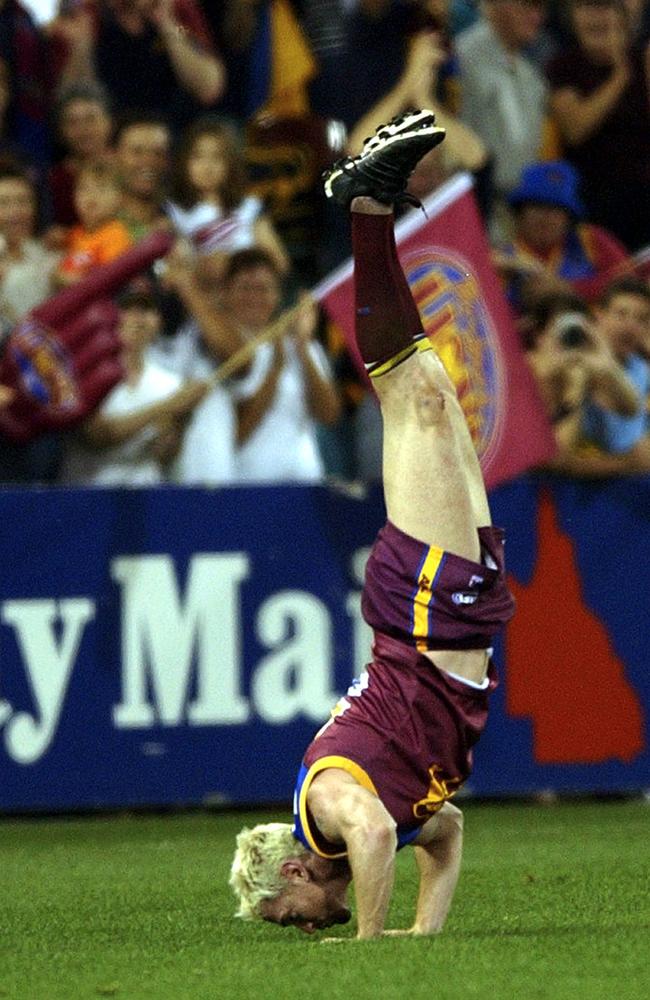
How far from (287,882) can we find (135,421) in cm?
482

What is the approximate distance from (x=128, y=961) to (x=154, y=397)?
5172 millimetres

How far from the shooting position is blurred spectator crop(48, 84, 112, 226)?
12633 millimetres

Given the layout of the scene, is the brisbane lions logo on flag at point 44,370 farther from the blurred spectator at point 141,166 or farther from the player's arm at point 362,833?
the player's arm at point 362,833

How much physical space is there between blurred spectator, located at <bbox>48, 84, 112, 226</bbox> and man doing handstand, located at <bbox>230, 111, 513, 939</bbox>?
5723 mm

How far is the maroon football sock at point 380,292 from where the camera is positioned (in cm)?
705

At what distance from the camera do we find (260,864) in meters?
6.95

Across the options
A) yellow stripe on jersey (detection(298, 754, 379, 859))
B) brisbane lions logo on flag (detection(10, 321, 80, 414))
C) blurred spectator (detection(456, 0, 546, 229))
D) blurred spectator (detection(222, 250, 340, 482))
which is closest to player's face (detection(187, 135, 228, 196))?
blurred spectator (detection(222, 250, 340, 482))

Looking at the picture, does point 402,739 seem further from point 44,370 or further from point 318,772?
point 44,370

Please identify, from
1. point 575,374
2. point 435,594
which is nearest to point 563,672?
point 575,374

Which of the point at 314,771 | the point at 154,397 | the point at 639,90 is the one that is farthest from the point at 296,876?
the point at 639,90

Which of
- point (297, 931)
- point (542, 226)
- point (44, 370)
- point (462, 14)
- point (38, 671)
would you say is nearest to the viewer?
point (297, 931)

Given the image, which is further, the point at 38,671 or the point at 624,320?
the point at 624,320

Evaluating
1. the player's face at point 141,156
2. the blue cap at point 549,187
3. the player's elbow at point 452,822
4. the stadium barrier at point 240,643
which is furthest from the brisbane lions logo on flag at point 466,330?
the player's elbow at point 452,822

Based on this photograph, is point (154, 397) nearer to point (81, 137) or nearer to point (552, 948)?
point (81, 137)
